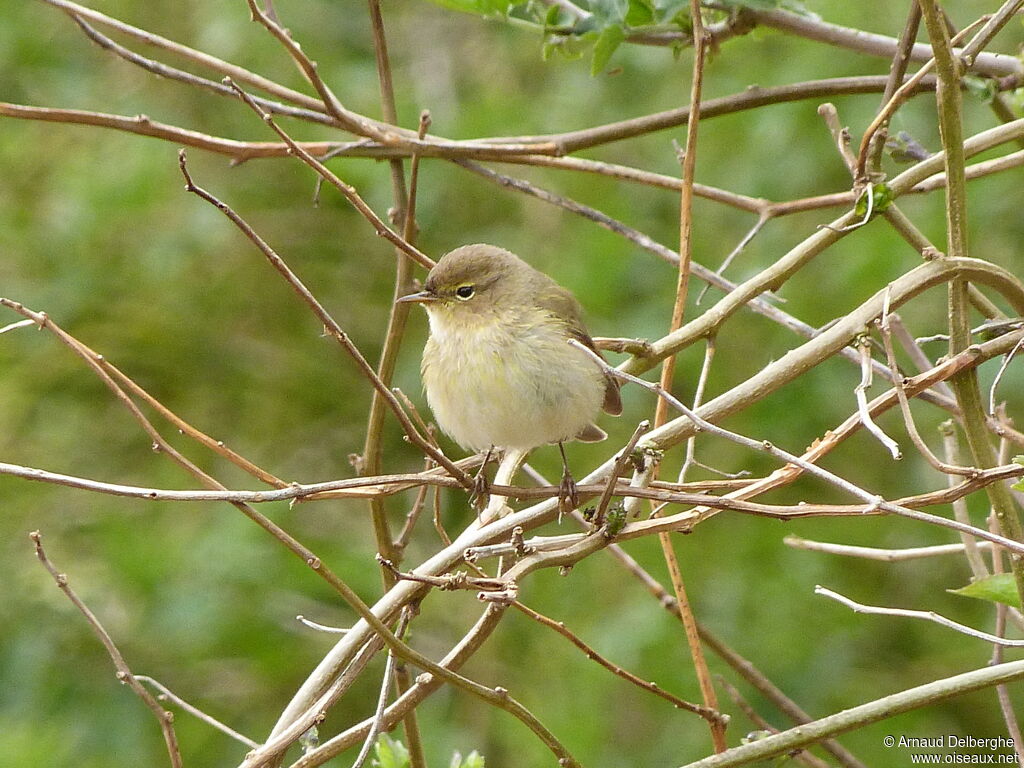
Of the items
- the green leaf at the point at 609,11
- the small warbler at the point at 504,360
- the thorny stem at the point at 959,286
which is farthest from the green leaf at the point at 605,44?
the thorny stem at the point at 959,286

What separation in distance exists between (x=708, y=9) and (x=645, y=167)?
305 centimetres

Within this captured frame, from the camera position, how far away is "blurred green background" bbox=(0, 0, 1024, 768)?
526 cm

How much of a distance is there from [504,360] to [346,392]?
11.2 ft

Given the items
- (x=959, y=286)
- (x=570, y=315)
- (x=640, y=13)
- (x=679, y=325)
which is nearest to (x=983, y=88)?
(x=959, y=286)

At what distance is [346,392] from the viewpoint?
6816 millimetres

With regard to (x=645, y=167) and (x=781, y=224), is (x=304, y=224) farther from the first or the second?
(x=781, y=224)

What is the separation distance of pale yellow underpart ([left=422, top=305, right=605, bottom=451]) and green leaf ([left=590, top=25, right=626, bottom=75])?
0.78 m

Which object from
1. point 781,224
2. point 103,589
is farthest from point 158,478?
point 781,224

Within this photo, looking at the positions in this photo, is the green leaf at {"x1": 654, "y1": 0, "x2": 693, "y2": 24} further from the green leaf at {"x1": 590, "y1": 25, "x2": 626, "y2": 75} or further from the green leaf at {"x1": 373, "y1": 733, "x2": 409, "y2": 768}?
the green leaf at {"x1": 373, "y1": 733, "x2": 409, "y2": 768}

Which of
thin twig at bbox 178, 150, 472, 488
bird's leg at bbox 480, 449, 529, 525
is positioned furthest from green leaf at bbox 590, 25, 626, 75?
thin twig at bbox 178, 150, 472, 488

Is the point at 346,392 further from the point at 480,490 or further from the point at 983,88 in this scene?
the point at 480,490

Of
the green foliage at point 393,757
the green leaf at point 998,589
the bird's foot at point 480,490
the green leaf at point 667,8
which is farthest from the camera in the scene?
the green leaf at point 667,8

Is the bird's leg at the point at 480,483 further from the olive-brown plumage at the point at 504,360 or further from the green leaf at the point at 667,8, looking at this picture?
the green leaf at the point at 667,8

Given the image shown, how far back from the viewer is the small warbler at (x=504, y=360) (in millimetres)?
3445
